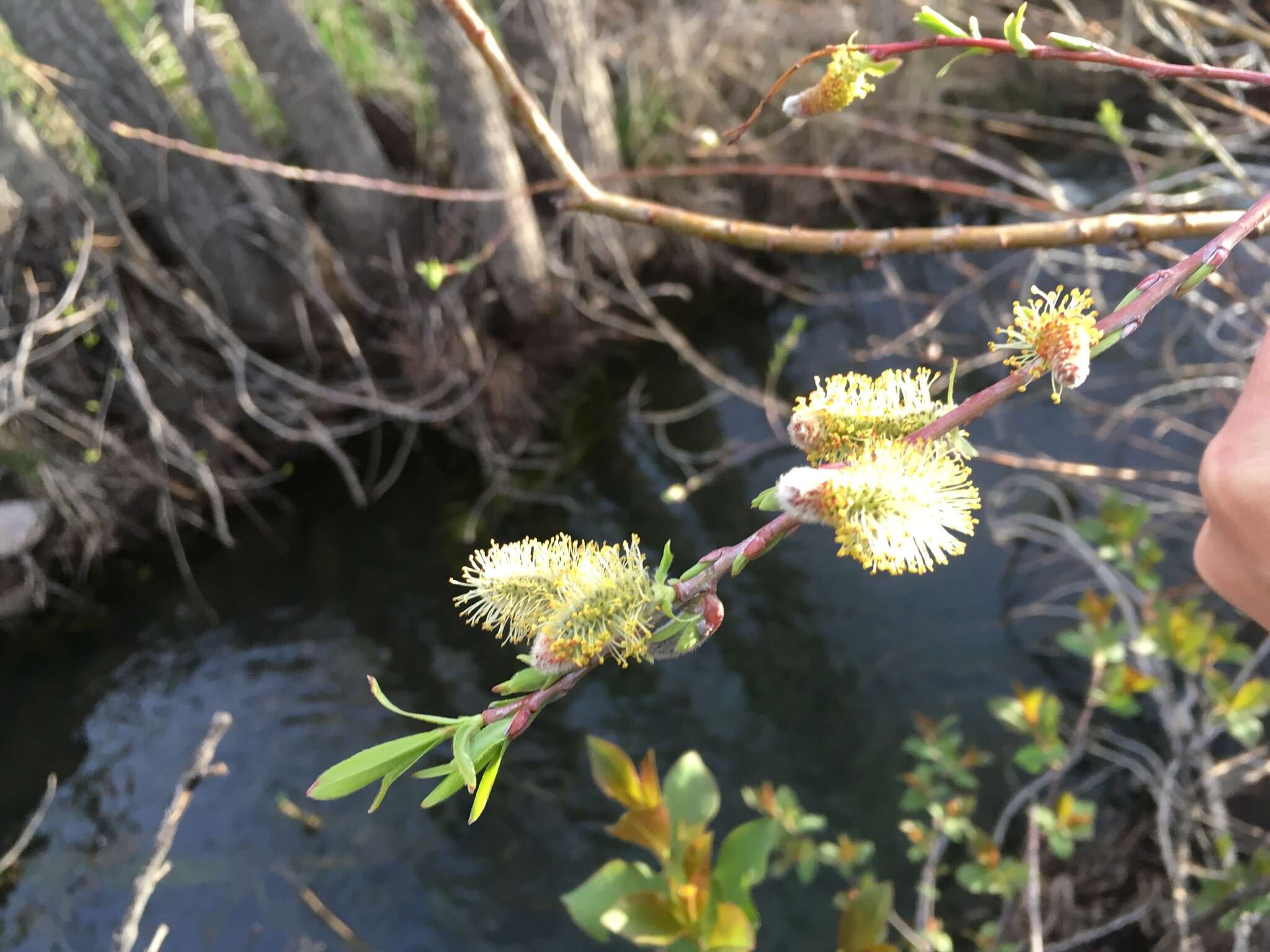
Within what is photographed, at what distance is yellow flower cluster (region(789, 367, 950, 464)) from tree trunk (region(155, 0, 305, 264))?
248 centimetres

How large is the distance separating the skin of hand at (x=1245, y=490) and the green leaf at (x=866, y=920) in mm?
745

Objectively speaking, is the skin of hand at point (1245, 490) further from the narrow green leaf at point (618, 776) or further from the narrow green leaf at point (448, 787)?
the narrow green leaf at point (618, 776)

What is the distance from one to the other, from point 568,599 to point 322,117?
8.32 feet

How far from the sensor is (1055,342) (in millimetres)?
441

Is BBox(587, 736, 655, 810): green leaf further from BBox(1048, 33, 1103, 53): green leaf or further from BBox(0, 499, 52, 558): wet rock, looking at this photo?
BBox(0, 499, 52, 558): wet rock

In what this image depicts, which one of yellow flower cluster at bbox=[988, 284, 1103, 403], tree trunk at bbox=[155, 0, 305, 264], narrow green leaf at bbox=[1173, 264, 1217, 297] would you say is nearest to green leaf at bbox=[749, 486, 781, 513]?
Answer: yellow flower cluster at bbox=[988, 284, 1103, 403]

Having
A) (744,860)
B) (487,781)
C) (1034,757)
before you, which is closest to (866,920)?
(744,860)

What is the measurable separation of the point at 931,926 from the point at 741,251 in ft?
8.64

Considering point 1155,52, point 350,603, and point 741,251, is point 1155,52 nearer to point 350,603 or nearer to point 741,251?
point 741,251

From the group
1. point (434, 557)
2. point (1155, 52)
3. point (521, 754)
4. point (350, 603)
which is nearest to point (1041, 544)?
point (521, 754)

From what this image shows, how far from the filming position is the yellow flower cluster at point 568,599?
446mm

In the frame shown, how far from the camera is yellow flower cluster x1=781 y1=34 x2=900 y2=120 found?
22.2 inches

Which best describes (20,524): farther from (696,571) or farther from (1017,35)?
(1017,35)

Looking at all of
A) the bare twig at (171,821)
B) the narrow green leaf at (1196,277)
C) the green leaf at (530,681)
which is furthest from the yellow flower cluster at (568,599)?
the bare twig at (171,821)
